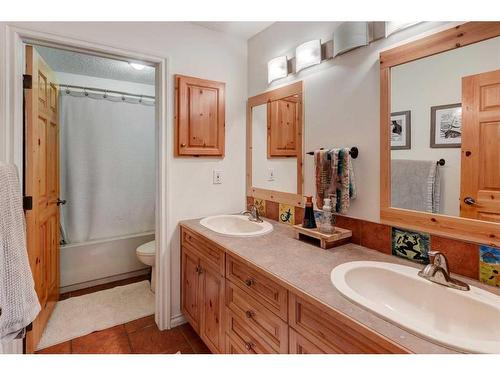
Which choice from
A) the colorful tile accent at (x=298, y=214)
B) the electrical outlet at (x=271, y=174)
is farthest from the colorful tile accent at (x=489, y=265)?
the electrical outlet at (x=271, y=174)

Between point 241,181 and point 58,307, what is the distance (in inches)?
74.5

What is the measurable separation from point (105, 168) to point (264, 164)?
5.90 feet

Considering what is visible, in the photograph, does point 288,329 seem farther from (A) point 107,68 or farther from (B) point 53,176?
(A) point 107,68

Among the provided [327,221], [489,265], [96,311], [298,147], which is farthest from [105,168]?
[489,265]

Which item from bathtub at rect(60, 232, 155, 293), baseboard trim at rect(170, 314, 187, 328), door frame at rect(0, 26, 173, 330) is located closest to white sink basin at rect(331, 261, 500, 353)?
door frame at rect(0, 26, 173, 330)

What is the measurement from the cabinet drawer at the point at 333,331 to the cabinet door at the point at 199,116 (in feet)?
4.43

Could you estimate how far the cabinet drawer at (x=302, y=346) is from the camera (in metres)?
0.86

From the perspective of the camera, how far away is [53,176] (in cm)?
207

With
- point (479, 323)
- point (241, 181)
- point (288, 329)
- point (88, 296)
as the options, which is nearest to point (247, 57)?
point (241, 181)

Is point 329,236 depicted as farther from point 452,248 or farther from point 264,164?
point 264,164

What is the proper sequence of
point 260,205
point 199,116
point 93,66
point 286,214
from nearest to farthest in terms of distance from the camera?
point 286,214
point 199,116
point 260,205
point 93,66

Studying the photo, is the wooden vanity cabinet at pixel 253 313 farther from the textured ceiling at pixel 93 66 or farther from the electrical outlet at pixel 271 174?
the textured ceiling at pixel 93 66

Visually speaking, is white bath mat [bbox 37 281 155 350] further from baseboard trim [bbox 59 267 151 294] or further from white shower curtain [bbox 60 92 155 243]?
white shower curtain [bbox 60 92 155 243]

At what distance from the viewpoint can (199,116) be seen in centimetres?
196
